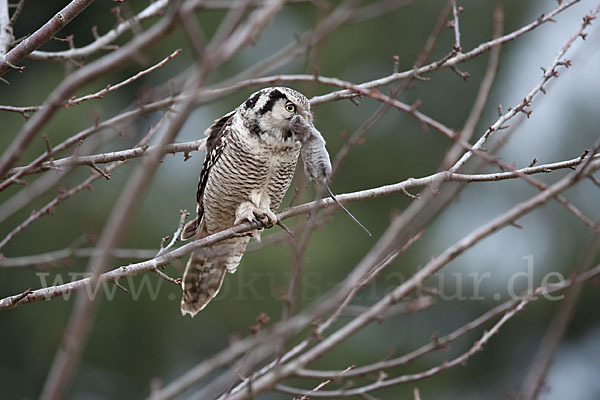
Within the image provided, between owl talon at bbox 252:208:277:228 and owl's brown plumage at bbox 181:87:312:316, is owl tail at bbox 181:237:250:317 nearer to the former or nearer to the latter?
owl's brown plumage at bbox 181:87:312:316

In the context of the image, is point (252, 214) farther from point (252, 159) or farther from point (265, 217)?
point (252, 159)

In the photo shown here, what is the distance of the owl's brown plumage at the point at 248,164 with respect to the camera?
4.21 meters

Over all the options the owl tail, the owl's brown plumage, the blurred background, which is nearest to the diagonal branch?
the owl's brown plumage

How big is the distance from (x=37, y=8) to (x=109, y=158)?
1024 centimetres

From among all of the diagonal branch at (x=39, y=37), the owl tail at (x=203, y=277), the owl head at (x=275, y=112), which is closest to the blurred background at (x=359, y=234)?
the owl tail at (x=203, y=277)

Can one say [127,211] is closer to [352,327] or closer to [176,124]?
[176,124]

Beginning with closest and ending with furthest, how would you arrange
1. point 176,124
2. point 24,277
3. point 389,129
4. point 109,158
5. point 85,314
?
point 85,314 < point 176,124 < point 109,158 < point 24,277 < point 389,129

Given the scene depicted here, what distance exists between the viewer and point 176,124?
1490mm

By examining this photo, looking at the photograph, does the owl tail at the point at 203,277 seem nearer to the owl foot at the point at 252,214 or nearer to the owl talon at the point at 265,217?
the owl foot at the point at 252,214

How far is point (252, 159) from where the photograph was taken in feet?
14.2

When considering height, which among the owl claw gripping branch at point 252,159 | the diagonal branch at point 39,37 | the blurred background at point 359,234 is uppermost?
the blurred background at point 359,234

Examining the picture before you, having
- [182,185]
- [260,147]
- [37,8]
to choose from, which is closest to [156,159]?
[260,147]

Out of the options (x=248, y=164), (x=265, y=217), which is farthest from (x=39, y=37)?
(x=265, y=217)

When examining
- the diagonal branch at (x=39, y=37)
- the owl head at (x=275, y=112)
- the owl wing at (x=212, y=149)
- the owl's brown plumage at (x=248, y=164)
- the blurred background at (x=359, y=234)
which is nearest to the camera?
the diagonal branch at (x=39, y=37)
